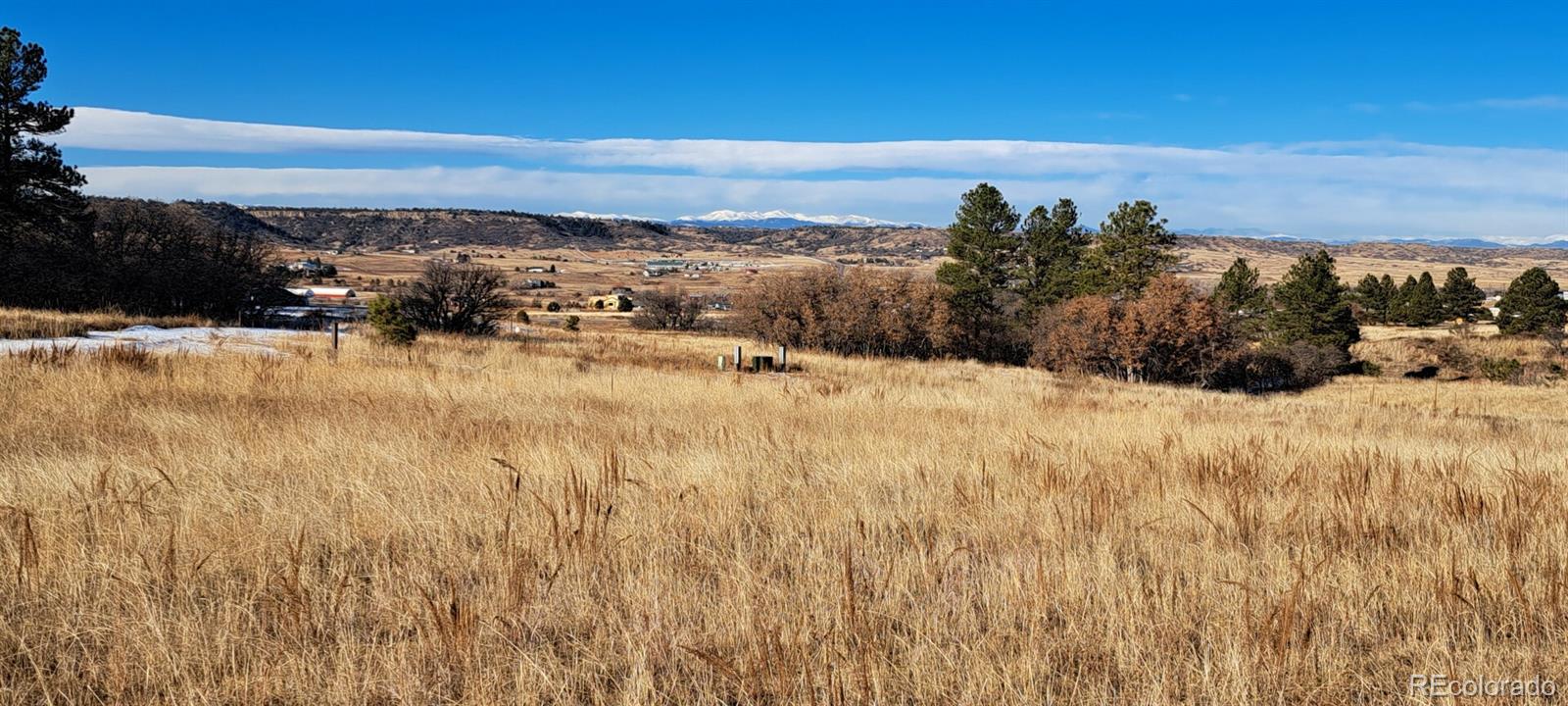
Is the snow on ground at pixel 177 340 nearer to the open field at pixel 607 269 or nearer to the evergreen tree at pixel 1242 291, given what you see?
the open field at pixel 607 269

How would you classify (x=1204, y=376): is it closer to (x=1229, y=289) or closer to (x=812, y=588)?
(x=1229, y=289)

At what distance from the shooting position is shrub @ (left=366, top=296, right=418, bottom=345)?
16844 mm

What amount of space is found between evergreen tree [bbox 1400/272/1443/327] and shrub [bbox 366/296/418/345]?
80.0m

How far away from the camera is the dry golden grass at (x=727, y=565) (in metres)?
2.74

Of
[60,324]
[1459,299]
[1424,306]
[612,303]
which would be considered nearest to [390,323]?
[60,324]

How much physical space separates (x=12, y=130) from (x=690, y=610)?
120 ft

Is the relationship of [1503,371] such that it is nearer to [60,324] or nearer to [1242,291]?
[1242,291]

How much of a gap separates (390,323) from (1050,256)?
47775 millimetres

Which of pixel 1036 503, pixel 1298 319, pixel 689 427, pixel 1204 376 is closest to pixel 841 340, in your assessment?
pixel 1204 376

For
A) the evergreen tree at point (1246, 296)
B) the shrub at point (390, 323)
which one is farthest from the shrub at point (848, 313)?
the shrub at point (390, 323)

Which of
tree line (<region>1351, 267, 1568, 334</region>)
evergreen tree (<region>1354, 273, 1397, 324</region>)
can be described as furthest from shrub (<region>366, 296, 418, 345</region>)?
evergreen tree (<region>1354, 273, 1397, 324</region>)

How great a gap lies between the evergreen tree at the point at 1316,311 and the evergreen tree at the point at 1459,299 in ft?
85.2

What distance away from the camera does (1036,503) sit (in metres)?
5.09

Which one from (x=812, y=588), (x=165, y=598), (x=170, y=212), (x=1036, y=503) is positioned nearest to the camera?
(x=165, y=598)
